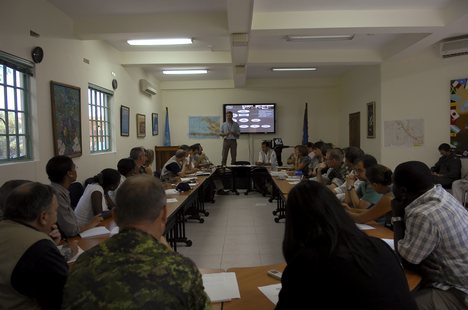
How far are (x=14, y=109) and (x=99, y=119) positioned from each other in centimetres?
245

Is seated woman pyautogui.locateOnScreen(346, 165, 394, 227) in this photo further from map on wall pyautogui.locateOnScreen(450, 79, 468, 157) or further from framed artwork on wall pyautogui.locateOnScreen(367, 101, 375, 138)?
framed artwork on wall pyautogui.locateOnScreen(367, 101, 375, 138)

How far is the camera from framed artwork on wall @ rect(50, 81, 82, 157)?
4785 mm

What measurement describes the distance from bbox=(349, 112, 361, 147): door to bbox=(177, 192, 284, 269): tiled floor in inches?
133

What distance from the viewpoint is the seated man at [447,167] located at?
6.92 meters

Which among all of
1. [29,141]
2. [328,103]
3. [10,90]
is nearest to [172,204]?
[29,141]

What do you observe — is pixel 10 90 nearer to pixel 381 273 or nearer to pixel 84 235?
pixel 84 235

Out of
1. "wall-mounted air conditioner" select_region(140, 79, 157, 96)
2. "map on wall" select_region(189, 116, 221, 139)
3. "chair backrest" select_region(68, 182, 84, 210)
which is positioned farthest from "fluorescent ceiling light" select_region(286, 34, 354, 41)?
"map on wall" select_region(189, 116, 221, 139)

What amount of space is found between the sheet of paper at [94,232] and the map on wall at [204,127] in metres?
8.94

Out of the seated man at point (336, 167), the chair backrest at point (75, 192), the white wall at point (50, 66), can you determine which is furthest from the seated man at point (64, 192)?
the seated man at point (336, 167)

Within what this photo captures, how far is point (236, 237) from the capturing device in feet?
17.8

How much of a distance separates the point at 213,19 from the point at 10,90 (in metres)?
2.78

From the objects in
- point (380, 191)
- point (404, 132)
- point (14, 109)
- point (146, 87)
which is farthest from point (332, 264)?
point (146, 87)

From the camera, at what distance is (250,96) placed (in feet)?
38.7

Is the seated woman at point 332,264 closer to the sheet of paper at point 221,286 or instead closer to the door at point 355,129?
the sheet of paper at point 221,286
